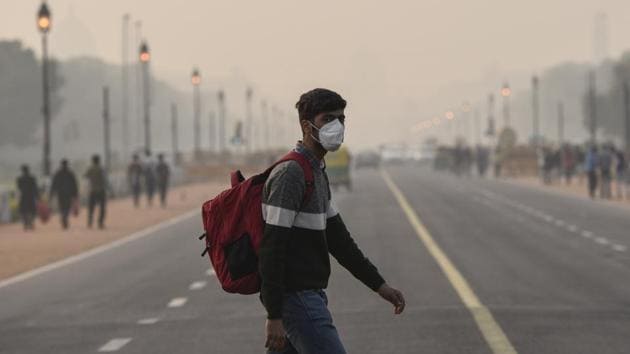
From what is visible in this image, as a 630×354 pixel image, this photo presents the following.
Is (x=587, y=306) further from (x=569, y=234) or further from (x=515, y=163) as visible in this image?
(x=515, y=163)

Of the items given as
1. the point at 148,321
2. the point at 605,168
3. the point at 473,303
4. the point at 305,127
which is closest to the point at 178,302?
the point at 148,321

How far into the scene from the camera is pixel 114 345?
500 inches

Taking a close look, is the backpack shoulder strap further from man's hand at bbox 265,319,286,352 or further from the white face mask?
man's hand at bbox 265,319,286,352

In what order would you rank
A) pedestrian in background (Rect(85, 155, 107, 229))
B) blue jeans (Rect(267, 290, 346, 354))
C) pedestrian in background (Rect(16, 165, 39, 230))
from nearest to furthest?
blue jeans (Rect(267, 290, 346, 354)), pedestrian in background (Rect(16, 165, 39, 230)), pedestrian in background (Rect(85, 155, 107, 229))

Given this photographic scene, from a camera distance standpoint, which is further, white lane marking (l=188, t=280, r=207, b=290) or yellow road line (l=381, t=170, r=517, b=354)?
white lane marking (l=188, t=280, r=207, b=290)

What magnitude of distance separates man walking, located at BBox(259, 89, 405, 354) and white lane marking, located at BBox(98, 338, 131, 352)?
20.3 feet

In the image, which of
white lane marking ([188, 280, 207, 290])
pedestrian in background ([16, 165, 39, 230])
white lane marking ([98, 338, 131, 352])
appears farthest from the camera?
pedestrian in background ([16, 165, 39, 230])

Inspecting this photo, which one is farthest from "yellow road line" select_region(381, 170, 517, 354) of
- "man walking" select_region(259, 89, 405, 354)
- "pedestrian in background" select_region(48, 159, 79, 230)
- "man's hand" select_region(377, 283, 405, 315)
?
"pedestrian in background" select_region(48, 159, 79, 230)

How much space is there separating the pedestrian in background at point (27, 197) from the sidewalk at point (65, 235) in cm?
30

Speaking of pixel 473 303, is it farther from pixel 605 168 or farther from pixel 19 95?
pixel 19 95

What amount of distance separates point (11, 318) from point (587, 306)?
583 centimetres

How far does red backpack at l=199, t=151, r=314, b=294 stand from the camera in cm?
628

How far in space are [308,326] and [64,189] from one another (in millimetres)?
30341

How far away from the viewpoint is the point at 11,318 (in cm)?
1535
